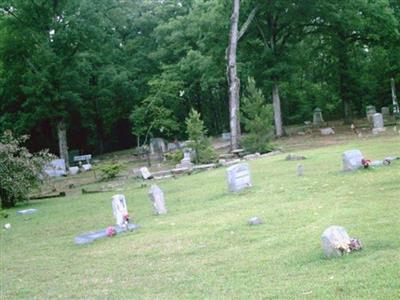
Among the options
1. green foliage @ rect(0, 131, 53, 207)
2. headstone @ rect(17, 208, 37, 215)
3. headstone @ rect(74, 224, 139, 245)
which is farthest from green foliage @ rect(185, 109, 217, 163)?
headstone @ rect(74, 224, 139, 245)

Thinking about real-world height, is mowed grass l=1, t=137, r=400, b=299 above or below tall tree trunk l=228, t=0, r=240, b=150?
below

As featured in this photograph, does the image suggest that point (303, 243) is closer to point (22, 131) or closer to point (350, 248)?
point (350, 248)

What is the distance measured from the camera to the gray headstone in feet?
22.0

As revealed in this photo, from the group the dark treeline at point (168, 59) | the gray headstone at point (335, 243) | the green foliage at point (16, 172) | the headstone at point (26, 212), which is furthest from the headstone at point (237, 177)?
the dark treeline at point (168, 59)

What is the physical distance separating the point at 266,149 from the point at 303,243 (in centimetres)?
1911

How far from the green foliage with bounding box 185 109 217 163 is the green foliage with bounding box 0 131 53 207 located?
7.52m

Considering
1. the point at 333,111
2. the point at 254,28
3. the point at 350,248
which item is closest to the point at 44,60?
the point at 254,28

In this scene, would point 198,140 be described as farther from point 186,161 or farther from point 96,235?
point 96,235

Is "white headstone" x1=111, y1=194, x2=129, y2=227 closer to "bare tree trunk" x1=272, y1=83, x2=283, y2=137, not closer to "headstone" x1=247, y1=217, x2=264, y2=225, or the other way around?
"headstone" x1=247, y1=217, x2=264, y2=225

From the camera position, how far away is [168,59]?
4647 cm

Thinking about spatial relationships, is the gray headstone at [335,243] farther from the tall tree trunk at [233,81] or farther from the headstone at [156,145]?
the headstone at [156,145]

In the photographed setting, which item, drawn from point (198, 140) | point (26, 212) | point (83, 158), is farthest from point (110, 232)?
point (83, 158)

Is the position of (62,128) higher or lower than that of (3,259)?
higher

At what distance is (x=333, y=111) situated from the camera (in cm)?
4806
